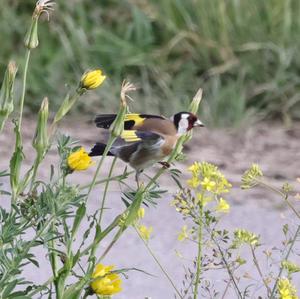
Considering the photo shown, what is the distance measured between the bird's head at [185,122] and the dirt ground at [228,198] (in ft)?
2.77

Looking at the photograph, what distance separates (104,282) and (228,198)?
287cm

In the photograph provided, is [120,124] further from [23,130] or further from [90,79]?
[23,130]

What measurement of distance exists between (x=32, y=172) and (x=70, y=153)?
111 millimetres

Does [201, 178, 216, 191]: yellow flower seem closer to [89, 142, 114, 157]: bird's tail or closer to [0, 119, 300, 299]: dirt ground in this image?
[89, 142, 114, 157]: bird's tail

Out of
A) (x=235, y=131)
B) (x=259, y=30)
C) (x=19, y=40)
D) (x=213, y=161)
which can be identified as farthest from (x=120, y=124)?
(x=19, y=40)

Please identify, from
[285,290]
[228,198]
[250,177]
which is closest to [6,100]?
[250,177]

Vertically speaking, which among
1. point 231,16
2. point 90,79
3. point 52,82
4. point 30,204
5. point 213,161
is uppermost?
point 231,16

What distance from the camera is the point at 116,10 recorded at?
286 inches

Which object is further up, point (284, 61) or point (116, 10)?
point (116, 10)

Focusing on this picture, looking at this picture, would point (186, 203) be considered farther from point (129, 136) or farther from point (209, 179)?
point (129, 136)

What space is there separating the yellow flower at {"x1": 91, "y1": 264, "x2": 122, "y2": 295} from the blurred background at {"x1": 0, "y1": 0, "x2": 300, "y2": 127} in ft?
12.0

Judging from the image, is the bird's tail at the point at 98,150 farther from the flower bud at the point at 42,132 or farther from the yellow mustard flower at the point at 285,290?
the yellow mustard flower at the point at 285,290

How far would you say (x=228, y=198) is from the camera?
5.38 metres

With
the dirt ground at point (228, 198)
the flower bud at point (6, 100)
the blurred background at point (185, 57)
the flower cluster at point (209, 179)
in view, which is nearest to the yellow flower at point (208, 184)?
the flower cluster at point (209, 179)
